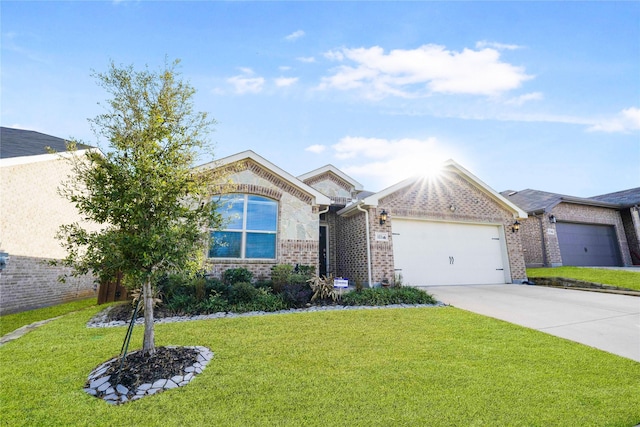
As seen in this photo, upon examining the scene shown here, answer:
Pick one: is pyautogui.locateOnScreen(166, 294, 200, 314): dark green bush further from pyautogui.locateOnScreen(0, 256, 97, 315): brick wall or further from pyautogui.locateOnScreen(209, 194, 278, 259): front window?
pyautogui.locateOnScreen(209, 194, 278, 259): front window

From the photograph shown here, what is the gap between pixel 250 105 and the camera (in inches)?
321

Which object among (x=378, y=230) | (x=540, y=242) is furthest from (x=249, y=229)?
(x=540, y=242)

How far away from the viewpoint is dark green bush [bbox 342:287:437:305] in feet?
24.1

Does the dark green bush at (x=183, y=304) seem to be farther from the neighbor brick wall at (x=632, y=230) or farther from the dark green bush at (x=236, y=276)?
the neighbor brick wall at (x=632, y=230)

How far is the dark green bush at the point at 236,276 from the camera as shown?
780 centimetres

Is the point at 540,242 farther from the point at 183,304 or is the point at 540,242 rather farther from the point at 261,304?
the point at 183,304

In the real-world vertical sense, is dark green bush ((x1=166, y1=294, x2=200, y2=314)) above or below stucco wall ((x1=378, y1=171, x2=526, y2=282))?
below

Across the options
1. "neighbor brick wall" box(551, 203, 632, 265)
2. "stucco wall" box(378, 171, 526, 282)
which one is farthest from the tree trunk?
"neighbor brick wall" box(551, 203, 632, 265)

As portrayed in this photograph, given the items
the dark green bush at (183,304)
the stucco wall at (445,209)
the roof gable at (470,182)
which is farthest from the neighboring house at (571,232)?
the dark green bush at (183,304)

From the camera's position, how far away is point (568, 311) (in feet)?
20.2

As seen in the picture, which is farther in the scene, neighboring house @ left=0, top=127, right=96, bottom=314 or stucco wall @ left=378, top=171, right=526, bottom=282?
stucco wall @ left=378, top=171, right=526, bottom=282

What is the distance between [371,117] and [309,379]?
8437 mm

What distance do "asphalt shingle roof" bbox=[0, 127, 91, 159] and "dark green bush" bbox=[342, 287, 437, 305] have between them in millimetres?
7755

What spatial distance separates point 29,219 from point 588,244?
78.0 ft
